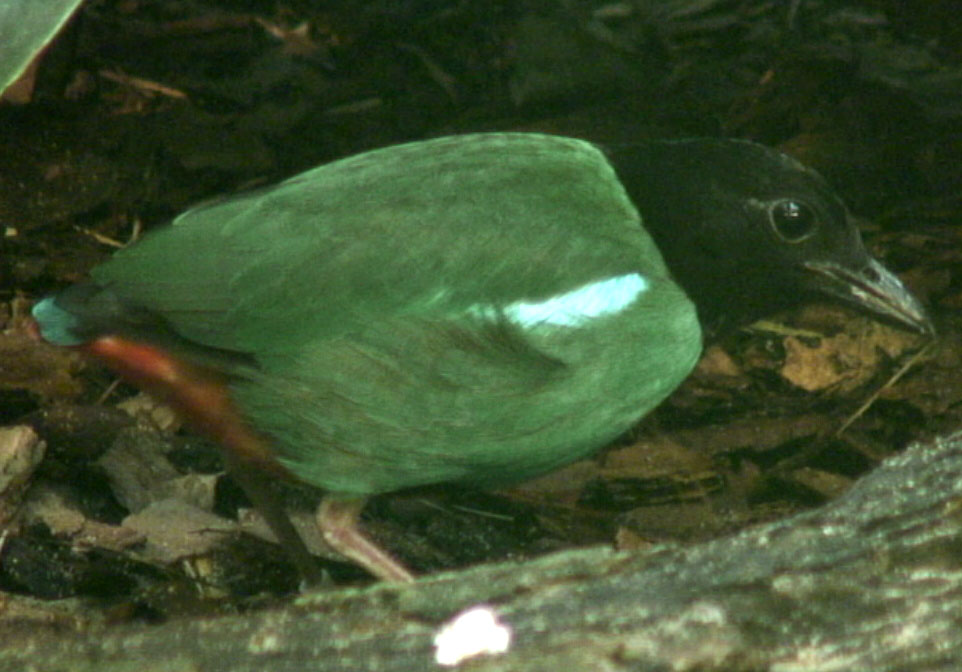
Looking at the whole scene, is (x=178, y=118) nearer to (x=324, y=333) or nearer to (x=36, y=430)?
(x=36, y=430)

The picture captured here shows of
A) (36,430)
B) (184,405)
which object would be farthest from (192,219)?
(36,430)

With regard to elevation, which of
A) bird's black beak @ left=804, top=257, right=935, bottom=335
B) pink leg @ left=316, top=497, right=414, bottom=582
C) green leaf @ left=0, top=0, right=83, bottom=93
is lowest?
pink leg @ left=316, top=497, right=414, bottom=582

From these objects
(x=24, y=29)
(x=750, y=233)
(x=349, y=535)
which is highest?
(x=24, y=29)

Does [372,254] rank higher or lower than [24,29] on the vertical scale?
Result: lower

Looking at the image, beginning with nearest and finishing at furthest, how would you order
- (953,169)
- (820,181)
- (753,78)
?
(820,181), (953,169), (753,78)

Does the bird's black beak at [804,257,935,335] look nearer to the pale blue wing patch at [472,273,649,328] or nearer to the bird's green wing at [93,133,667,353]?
the bird's green wing at [93,133,667,353]

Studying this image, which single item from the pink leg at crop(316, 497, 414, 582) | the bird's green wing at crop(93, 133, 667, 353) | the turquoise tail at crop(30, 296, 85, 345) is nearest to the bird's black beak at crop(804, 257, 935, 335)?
the bird's green wing at crop(93, 133, 667, 353)

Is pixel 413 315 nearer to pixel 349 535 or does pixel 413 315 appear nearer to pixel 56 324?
pixel 349 535

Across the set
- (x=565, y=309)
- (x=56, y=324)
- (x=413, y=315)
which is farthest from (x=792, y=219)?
(x=56, y=324)
